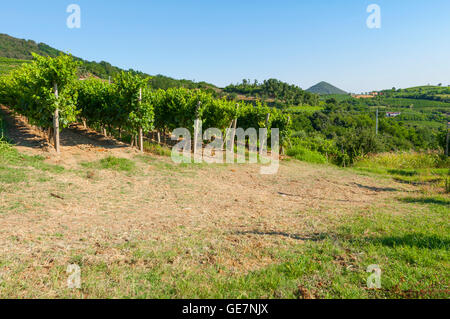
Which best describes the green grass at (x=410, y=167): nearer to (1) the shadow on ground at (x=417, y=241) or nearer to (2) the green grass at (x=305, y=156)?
(2) the green grass at (x=305, y=156)

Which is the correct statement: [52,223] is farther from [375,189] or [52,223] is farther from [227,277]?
[375,189]

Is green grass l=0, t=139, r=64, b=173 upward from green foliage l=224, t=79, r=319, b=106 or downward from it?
downward

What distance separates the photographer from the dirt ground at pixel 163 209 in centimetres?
369

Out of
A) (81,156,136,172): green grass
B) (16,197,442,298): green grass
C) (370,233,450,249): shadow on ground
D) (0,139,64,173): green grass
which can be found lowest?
(16,197,442,298): green grass

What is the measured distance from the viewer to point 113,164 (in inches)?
386

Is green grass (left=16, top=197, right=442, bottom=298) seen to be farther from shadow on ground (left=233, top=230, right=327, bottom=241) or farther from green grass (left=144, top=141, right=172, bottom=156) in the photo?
green grass (left=144, top=141, right=172, bottom=156)

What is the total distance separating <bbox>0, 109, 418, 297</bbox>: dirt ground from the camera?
3.69m

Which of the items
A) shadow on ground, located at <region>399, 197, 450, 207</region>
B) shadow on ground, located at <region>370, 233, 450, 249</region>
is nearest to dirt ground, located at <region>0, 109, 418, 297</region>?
shadow on ground, located at <region>399, 197, 450, 207</region>

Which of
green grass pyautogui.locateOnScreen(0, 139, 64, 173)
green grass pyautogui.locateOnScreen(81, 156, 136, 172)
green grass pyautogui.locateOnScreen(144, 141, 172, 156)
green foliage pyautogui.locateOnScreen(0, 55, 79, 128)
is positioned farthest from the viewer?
green grass pyautogui.locateOnScreen(144, 141, 172, 156)

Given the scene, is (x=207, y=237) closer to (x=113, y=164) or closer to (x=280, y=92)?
(x=113, y=164)

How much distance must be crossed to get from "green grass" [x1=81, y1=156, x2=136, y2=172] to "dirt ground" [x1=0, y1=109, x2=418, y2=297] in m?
0.36
